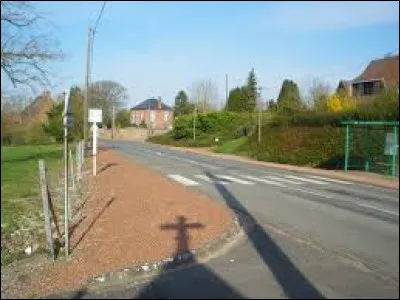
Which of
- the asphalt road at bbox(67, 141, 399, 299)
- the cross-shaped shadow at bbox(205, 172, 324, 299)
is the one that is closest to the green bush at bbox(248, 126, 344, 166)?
the asphalt road at bbox(67, 141, 399, 299)

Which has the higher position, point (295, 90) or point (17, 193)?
point (295, 90)

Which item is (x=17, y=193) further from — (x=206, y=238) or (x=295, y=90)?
(x=295, y=90)

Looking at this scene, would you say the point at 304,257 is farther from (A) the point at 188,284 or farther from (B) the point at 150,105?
(B) the point at 150,105

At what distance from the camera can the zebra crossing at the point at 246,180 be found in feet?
73.0

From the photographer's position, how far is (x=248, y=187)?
20531 mm

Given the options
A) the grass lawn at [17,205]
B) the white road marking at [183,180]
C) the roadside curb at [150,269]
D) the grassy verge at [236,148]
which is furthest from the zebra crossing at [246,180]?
the grassy verge at [236,148]

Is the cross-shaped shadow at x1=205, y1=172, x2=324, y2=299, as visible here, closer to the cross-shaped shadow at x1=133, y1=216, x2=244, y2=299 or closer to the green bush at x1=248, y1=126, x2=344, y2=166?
the cross-shaped shadow at x1=133, y1=216, x2=244, y2=299

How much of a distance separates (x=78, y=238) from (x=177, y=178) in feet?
46.7

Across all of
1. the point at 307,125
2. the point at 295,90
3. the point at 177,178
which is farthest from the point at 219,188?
the point at 295,90

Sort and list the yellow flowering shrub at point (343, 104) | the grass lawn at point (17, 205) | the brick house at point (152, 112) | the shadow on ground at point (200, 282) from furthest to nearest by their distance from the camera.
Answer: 1. the brick house at point (152, 112)
2. the yellow flowering shrub at point (343, 104)
3. the grass lawn at point (17, 205)
4. the shadow on ground at point (200, 282)

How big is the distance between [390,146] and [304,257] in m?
5.37

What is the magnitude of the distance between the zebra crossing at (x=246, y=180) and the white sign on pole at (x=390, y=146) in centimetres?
1755

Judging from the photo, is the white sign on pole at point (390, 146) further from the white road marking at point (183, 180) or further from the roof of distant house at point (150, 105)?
the roof of distant house at point (150, 105)

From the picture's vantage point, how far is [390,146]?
359 cm
